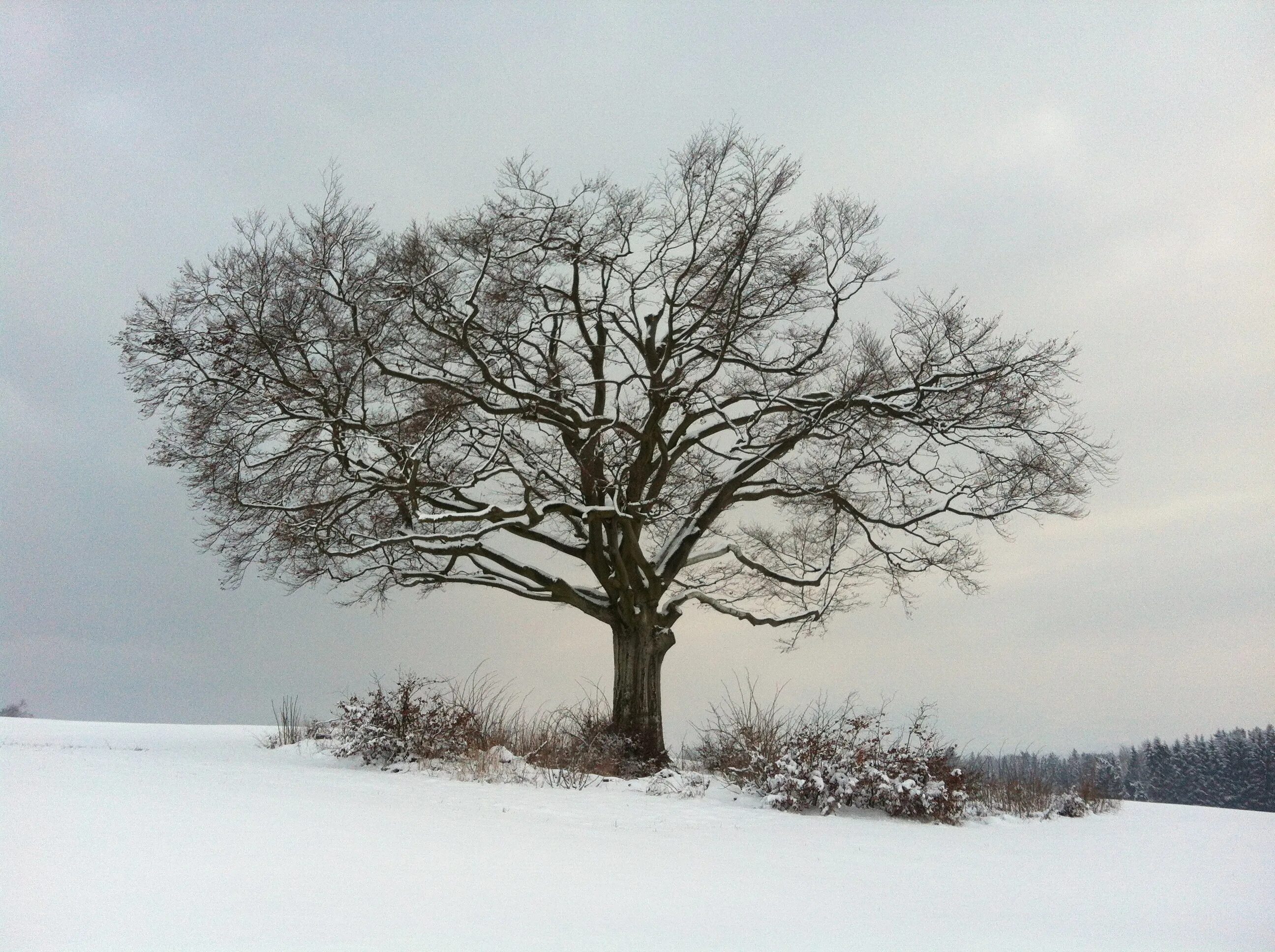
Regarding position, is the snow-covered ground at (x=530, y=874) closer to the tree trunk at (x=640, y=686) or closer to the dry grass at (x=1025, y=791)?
the dry grass at (x=1025, y=791)

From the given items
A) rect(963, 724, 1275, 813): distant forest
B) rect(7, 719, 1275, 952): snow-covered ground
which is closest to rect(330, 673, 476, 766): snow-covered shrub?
rect(7, 719, 1275, 952): snow-covered ground

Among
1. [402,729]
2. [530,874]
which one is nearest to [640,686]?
[402,729]

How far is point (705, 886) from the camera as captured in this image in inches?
187

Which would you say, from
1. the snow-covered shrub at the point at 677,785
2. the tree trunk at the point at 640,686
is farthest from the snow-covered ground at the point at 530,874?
the tree trunk at the point at 640,686

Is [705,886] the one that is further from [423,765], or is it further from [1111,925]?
[423,765]

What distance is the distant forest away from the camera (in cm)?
1352

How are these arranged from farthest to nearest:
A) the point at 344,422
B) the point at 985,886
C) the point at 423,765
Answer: the point at 344,422 → the point at 423,765 → the point at 985,886

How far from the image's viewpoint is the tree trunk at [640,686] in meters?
13.2

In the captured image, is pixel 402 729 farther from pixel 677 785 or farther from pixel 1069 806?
pixel 1069 806

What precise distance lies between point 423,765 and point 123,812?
Answer: 5.55 m

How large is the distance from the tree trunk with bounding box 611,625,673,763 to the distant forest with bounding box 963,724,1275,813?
14.4 ft

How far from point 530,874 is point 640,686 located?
9134 millimetres

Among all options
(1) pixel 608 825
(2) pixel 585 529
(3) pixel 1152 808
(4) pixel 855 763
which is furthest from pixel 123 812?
(3) pixel 1152 808

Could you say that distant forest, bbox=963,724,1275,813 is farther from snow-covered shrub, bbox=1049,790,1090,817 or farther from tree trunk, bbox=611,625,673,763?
tree trunk, bbox=611,625,673,763
